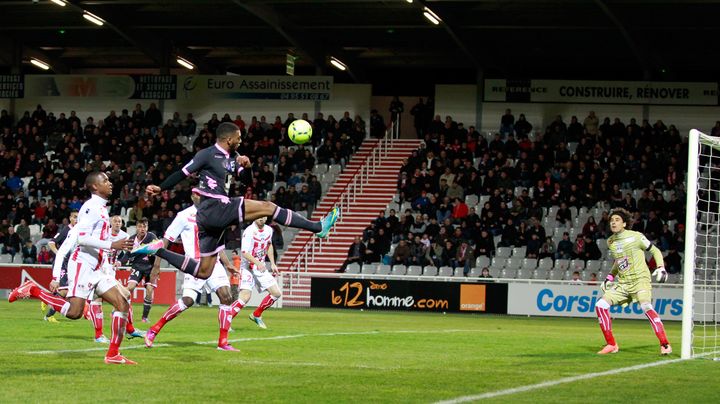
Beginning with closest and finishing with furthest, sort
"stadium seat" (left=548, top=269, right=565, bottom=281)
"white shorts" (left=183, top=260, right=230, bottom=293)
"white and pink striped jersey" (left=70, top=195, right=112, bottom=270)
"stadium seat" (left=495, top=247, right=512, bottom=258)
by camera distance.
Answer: "white and pink striped jersey" (left=70, top=195, right=112, bottom=270)
"white shorts" (left=183, top=260, right=230, bottom=293)
"stadium seat" (left=548, top=269, right=565, bottom=281)
"stadium seat" (left=495, top=247, right=512, bottom=258)

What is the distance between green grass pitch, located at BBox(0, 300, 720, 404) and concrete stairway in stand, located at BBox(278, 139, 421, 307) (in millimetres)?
16805

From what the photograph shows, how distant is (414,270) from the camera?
36438 millimetres


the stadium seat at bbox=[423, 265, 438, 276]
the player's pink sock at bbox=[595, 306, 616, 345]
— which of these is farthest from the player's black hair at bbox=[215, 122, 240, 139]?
the stadium seat at bbox=[423, 265, 438, 276]

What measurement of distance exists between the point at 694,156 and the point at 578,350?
3552mm

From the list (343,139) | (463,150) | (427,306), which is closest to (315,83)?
(343,139)

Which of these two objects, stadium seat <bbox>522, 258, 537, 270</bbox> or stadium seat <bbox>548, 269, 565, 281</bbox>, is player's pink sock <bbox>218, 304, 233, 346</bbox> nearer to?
stadium seat <bbox>548, 269, 565, 281</bbox>

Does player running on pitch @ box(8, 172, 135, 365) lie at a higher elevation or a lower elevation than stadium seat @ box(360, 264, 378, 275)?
higher

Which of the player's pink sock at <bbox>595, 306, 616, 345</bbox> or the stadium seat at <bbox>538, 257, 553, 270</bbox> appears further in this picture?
the stadium seat at <bbox>538, 257, 553, 270</bbox>

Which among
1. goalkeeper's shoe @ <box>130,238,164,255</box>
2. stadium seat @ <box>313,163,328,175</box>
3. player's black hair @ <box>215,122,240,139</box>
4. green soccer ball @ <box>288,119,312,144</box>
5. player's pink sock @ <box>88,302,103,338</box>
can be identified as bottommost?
player's pink sock @ <box>88,302,103,338</box>

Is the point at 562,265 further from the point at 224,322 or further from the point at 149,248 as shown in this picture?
the point at 149,248

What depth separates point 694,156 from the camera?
15938 millimetres

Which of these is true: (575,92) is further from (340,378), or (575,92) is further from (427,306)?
(340,378)

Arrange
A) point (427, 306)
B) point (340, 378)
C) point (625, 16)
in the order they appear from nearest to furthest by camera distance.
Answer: point (340, 378) → point (427, 306) → point (625, 16)

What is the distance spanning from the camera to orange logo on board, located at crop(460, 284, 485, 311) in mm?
33500
